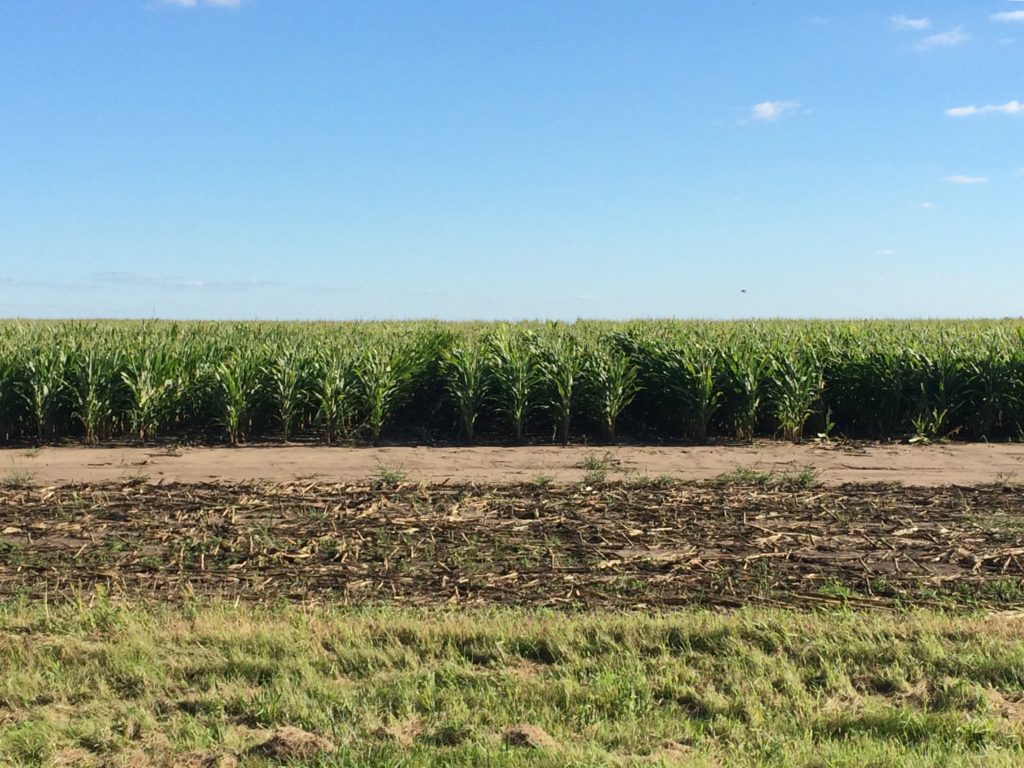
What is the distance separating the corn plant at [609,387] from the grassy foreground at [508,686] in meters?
8.69

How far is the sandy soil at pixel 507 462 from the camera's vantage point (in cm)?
1133

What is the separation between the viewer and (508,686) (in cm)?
466

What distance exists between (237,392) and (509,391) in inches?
159

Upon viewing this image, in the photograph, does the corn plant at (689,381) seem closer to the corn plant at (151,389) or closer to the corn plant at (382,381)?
the corn plant at (382,381)

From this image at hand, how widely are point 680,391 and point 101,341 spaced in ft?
31.4

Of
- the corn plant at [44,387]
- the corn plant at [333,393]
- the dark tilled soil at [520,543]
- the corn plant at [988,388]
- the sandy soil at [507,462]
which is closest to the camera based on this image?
the dark tilled soil at [520,543]

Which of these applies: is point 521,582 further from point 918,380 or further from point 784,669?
point 918,380

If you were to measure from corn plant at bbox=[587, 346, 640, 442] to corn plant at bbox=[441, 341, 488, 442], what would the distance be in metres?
1.69

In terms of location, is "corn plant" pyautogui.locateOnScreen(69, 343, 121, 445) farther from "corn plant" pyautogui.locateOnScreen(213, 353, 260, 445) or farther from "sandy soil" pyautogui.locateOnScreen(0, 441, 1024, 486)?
"corn plant" pyautogui.locateOnScreen(213, 353, 260, 445)

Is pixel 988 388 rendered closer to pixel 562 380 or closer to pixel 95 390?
pixel 562 380

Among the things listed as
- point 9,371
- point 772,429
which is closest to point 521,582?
point 772,429

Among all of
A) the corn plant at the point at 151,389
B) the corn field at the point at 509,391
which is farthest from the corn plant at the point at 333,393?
the corn plant at the point at 151,389

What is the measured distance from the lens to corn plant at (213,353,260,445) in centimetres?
1407

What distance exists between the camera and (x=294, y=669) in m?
4.89
